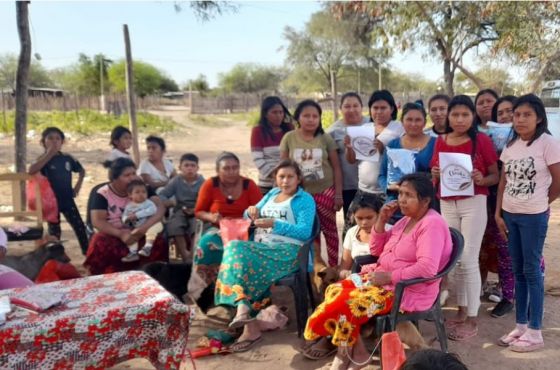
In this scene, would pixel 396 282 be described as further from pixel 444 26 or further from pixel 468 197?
pixel 444 26

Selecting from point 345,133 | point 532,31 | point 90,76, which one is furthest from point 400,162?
point 90,76

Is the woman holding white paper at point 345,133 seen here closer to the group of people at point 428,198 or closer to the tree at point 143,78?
the group of people at point 428,198

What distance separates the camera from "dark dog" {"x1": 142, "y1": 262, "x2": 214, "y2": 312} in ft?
14.1

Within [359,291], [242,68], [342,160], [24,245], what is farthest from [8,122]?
[242,68]

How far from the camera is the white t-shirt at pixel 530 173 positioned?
3.21 m

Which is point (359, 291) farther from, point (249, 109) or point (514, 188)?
point (249, 109)

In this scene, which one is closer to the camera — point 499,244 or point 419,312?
point 419,312

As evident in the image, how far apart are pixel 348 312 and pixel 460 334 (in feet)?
3.79

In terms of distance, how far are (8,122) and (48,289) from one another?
20336 mm

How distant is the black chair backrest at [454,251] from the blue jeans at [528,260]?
1.72 feet

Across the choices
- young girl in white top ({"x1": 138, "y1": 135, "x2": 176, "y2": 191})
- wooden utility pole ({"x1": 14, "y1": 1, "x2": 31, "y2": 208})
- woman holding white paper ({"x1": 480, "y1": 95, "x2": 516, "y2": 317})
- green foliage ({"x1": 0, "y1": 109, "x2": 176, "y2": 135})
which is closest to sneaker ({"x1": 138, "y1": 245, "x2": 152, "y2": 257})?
young girl in white top ({"x1": 138, "y1": 135, "x2": 176, "y2": 191})

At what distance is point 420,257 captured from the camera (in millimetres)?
2955

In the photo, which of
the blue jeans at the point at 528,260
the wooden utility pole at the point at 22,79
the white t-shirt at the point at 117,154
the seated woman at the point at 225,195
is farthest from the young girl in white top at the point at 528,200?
the wooden utility pole at the point at 22,79

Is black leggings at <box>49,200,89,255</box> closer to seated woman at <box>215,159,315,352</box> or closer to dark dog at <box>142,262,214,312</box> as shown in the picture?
dark dog at <box>142,262,214,312</box>
